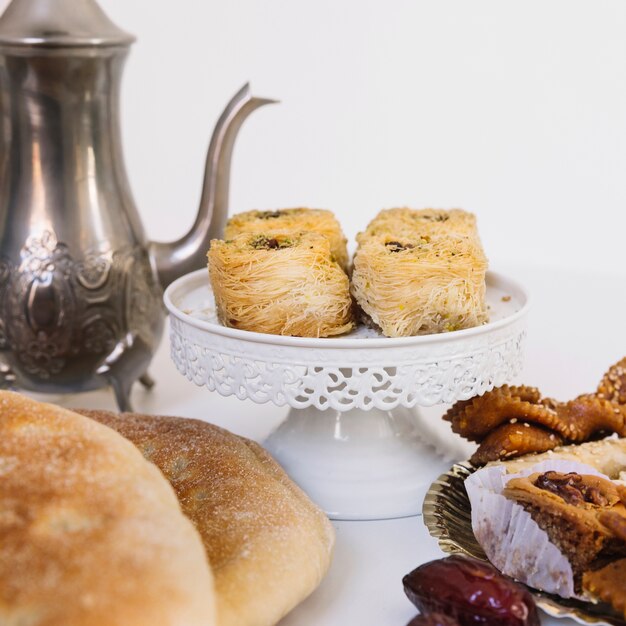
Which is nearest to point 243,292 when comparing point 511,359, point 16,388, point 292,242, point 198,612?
point 292,242

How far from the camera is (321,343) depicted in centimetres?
118

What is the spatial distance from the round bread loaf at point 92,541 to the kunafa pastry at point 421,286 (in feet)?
1.35

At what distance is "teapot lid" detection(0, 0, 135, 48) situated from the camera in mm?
1527

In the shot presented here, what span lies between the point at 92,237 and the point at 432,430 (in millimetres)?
657

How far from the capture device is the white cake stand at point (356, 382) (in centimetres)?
119

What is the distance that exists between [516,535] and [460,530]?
0.12 m

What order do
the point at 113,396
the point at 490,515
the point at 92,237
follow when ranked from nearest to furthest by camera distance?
the point at 490,515 < the point at 92,237 < the point at 113,396

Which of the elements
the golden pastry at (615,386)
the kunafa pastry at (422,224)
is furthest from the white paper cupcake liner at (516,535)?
the kunafa pastry at (422,224)

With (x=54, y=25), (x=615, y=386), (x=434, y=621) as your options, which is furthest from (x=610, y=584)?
(x=54, y=25)

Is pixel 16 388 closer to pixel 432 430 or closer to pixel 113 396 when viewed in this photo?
pixel 113 396

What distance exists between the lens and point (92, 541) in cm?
87

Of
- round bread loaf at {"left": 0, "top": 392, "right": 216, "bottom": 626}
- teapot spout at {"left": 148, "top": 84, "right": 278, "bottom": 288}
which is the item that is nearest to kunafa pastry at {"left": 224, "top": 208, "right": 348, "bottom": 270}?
teapot spout at {"left": 148, "top": 84, "right": 278, "bottom": 288}

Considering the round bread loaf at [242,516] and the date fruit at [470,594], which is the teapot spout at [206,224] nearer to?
the round bread loaf at [242,516]

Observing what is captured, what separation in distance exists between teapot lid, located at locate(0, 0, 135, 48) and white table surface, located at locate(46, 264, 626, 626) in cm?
67
